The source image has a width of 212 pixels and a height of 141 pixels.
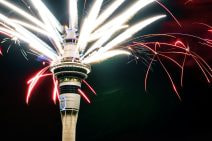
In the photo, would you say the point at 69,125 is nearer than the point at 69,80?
Yes

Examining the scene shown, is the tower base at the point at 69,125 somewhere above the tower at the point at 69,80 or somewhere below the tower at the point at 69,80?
below

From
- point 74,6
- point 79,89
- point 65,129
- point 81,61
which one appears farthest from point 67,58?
point 74,6

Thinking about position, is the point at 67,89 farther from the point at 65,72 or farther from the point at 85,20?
the point at 85,20

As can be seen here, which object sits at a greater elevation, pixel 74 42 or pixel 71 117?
pixel 74 42

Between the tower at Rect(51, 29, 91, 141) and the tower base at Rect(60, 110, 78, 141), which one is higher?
the tower at Rect(51, 29, 91, 141)

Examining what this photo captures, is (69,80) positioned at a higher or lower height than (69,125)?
higher

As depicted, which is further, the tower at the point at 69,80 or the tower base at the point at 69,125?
the tower base at the point at 69,125

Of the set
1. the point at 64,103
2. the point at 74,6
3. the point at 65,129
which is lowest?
the point at 65,129

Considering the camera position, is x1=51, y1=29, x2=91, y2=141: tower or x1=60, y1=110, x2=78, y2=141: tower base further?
x1=60, y1=110, x2=78, y2=141: tower base
